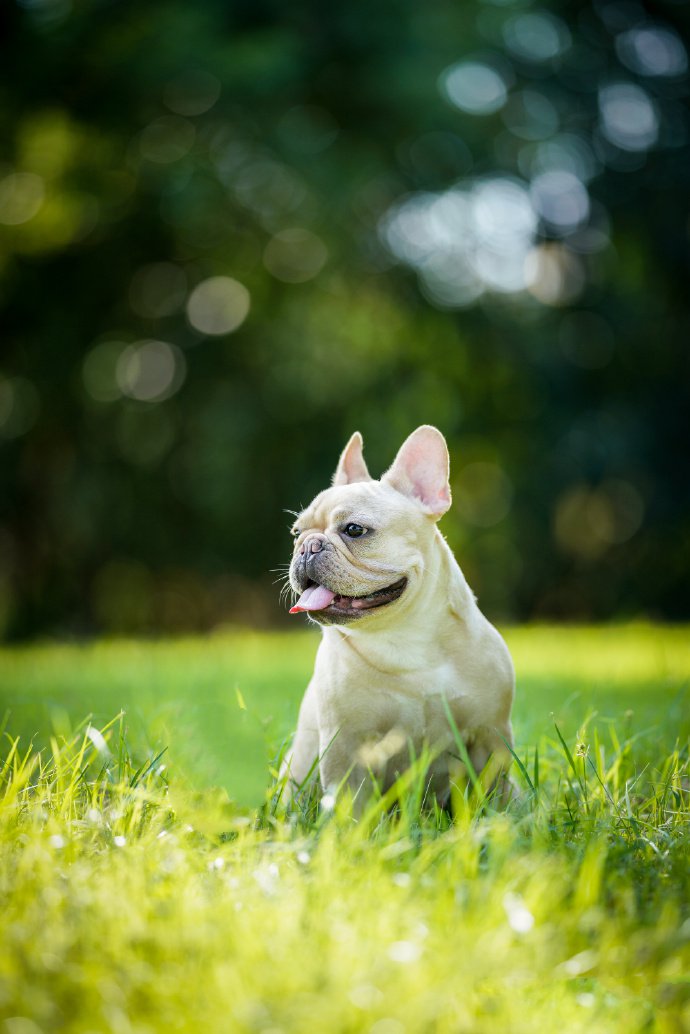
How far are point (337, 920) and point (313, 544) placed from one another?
5.03ft

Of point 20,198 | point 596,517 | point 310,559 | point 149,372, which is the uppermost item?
point 20,198

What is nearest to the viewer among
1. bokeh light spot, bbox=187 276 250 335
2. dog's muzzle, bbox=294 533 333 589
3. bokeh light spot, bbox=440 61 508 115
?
dog's muzzle, bbox=294 533 333 589

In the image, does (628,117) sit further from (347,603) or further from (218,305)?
(347,603)

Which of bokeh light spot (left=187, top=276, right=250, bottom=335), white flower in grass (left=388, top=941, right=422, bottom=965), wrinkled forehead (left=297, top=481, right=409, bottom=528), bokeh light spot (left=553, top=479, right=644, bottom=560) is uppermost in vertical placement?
bokeh light spot (left=187, top=276, right=250, bottom=335)

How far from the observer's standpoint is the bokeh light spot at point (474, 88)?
11695 mm

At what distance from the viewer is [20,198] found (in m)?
13.0

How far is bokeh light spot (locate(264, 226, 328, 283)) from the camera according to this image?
13.8 meters

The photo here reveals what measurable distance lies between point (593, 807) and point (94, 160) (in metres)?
11.5

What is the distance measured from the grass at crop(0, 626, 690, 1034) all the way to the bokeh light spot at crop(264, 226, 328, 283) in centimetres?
1124

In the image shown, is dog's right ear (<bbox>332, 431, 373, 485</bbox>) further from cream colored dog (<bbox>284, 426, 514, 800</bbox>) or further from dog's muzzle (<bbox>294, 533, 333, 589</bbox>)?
dog's muzzle (<bbox>294, 533, 333, 589</bbox>)

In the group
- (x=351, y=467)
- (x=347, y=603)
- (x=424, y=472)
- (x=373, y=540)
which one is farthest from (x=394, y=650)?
(x=351, y=467)

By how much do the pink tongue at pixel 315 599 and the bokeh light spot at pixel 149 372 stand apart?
11.4 m

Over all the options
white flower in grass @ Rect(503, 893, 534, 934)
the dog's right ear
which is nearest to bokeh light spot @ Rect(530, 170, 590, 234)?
the dog's right ear

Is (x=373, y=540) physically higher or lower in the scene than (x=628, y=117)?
lower
